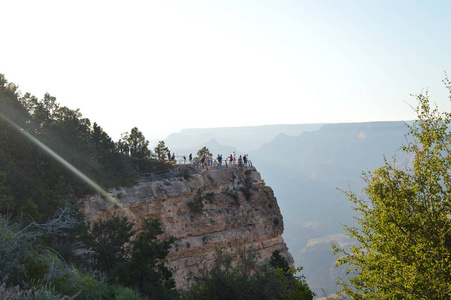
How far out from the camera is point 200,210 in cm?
4303

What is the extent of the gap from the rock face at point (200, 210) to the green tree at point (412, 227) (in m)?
23.3

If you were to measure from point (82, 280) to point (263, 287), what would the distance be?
373 inches

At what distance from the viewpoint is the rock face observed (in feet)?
125

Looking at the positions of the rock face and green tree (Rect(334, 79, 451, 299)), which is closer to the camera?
green tree (Rect(334, 79, 451, 299))

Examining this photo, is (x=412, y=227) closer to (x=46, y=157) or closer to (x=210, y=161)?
(x=46, y=157)

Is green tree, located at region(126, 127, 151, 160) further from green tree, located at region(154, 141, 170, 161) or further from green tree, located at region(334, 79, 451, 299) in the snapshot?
green tree, located at region(334, 79, 451, 299)

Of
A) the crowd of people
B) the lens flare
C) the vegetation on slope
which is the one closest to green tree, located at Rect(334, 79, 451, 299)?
the vegetation on slope

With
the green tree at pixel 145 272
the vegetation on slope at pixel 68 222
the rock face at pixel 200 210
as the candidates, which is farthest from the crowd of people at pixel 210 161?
the green tree at pixel 145 272

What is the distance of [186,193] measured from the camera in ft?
140

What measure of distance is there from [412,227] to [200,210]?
3083cm

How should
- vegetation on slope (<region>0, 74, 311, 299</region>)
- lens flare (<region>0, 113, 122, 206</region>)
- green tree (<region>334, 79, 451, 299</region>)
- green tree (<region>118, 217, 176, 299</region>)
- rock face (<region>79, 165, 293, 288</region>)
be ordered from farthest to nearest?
rock face (<region>79, 165, 293, 288</region>)
lens flare (<region>0, 113, 122, 206</region>)
green tree (<region>118, 217, 176, 299</region>)
vegetation on slope (<region>0, 74, 311, 299</region>)
green tree (<region>334, 79, 451, 299</region>)

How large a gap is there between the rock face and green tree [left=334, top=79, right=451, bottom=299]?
23260mm

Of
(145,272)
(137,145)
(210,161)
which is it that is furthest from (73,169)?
(210,161)

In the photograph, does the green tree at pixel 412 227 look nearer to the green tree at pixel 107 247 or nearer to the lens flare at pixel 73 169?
the green tree at pixel 107 247
